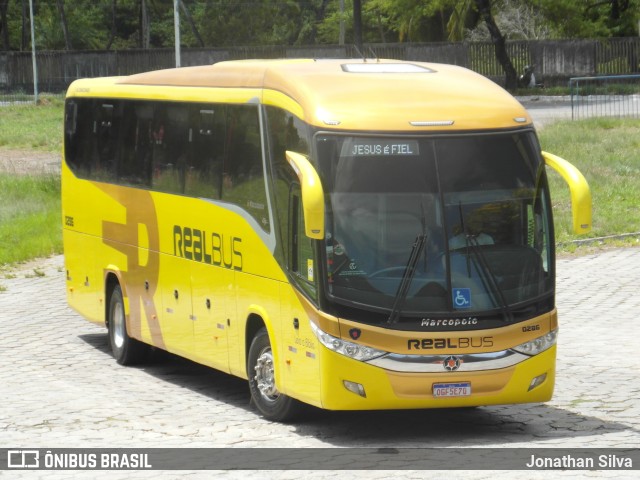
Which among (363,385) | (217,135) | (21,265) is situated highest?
(217,135)

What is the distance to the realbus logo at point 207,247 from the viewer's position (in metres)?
13.2

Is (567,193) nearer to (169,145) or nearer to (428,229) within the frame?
(169,145)

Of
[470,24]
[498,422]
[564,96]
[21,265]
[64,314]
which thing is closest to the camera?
[498,422]

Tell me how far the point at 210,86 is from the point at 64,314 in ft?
22.9

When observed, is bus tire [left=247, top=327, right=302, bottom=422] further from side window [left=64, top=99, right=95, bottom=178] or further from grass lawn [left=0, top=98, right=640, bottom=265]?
grass lawn [left=0, top=98, right=640, bottom=265]

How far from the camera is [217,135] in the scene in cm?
1377

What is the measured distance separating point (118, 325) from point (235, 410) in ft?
13.2

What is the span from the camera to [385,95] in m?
11.8

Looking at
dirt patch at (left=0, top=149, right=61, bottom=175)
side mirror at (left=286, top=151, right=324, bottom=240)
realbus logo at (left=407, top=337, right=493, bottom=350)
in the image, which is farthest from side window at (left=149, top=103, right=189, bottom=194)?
dirt patch at (left=0, top=149, right=61, bottom=175)

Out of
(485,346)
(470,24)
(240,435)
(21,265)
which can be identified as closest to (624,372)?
(485,346)

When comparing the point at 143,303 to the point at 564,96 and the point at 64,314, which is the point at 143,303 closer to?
the point at 64,314

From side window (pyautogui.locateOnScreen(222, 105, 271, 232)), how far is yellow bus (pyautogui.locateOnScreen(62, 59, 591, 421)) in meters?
0.02

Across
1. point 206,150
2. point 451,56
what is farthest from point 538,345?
point 451,56

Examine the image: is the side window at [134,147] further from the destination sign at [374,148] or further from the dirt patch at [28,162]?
the dirt patch at [28,162]
